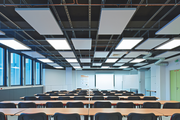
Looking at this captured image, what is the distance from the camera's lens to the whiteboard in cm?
1906

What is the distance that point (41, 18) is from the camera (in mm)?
3748

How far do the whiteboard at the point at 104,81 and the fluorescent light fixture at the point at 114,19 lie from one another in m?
15.1

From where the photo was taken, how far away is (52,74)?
A: 1697 centimetres

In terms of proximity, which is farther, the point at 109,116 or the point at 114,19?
the point at 114,19

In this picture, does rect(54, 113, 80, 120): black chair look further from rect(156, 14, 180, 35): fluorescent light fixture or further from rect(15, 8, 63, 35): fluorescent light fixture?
rect(156, 14, 180, 35): fluorescent light fixture

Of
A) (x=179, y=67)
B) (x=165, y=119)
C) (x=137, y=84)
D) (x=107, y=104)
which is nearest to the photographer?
(x=107, y=104)

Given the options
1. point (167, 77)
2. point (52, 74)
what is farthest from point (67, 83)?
point (167, 77)

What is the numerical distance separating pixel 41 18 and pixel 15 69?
8101 mm

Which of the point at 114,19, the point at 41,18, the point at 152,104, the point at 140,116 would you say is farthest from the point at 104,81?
the point at 140,116

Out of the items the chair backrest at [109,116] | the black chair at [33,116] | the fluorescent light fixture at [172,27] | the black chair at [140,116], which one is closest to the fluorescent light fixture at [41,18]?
the black chair at [33,116]

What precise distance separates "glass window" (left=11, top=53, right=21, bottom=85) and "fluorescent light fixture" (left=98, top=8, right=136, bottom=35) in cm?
792

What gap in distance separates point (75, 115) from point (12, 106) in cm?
270

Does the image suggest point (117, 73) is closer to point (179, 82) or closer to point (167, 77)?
point (167, 77)

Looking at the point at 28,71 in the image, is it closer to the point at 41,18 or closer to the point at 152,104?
the point at 41,18
